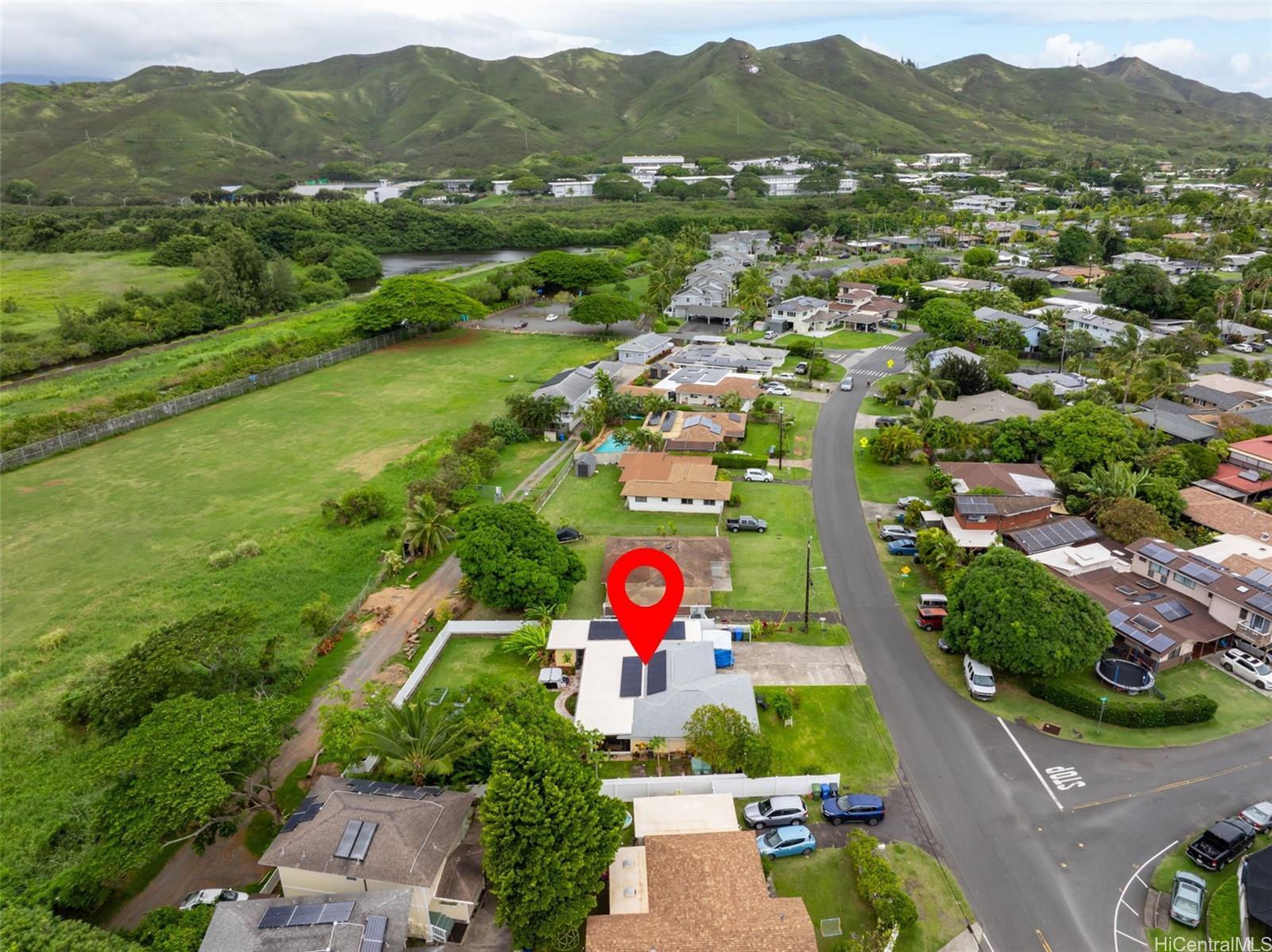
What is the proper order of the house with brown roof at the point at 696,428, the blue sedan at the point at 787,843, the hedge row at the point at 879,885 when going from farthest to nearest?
the house with brown roof at the point at 696,428 → the blue sedan at the point at 787,843 → the hedge row at the point at 879,885

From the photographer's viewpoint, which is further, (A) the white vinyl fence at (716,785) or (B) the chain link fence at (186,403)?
(B) the chain link fence at (186,403)

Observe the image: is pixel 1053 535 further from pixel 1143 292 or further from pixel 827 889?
pixel 1143 292

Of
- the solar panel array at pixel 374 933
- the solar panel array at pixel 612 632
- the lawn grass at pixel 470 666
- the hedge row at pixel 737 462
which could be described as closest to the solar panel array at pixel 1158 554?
the solar panel array at pixel 612 632

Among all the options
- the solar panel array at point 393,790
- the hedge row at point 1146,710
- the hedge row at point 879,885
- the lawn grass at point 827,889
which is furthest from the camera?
the hedge row at point 1146,710

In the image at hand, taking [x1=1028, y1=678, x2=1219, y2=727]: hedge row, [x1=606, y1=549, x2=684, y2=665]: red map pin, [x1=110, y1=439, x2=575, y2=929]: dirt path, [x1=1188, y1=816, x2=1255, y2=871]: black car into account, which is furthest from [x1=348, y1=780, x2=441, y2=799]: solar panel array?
[x1=1028, y1=678, x2=1219, y2=727]: hedge row

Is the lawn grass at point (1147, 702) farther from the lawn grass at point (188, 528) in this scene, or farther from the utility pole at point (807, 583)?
the lawn grass at point (188, 528)

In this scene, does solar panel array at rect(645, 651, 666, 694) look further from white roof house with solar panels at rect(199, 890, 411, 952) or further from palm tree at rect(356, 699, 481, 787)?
white roof house with solar panels at rect(199, 890, 411, 952)

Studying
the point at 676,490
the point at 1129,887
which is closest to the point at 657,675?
the point at 1129,887
